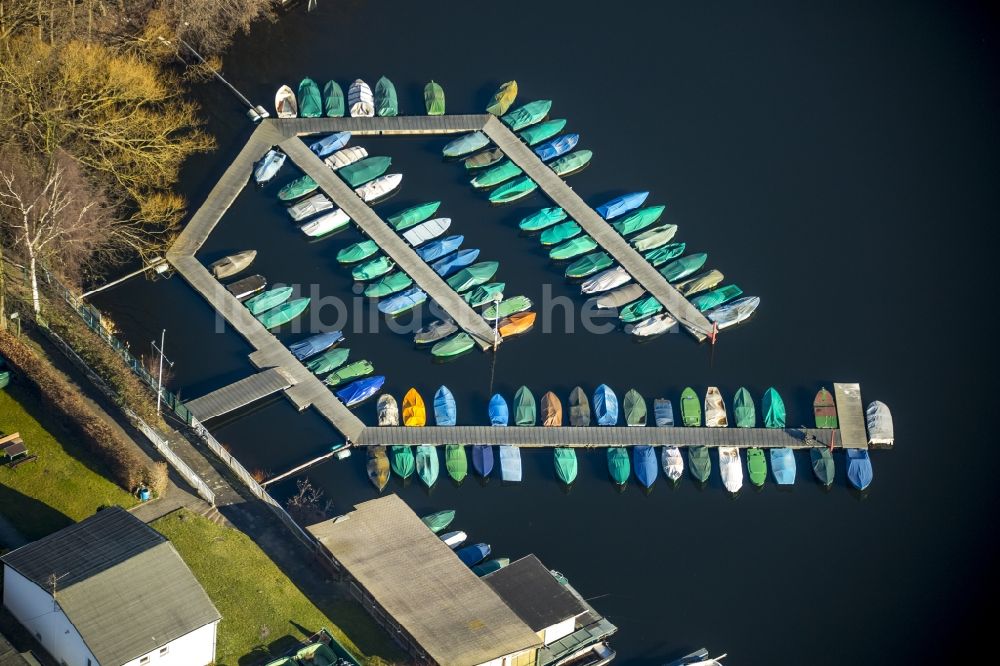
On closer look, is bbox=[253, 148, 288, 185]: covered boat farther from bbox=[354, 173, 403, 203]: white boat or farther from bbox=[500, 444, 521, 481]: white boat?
bbox=[500, 444, 521, 481]: white boat

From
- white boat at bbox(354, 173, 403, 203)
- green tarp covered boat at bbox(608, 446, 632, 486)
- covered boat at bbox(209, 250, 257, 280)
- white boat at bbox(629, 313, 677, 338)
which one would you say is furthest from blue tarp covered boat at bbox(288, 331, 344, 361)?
white boat at bbox(629, 313, 677, 338)

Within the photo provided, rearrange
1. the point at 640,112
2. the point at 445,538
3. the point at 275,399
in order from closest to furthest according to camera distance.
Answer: the point at 445,538 < the point at 275,399 < the point at 640,112

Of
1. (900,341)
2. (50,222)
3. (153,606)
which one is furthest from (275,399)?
(900,341)

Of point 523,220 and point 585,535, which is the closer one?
point 585,535

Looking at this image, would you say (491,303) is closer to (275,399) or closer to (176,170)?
(275,399)

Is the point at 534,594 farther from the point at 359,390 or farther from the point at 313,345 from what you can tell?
the point at 313,345
